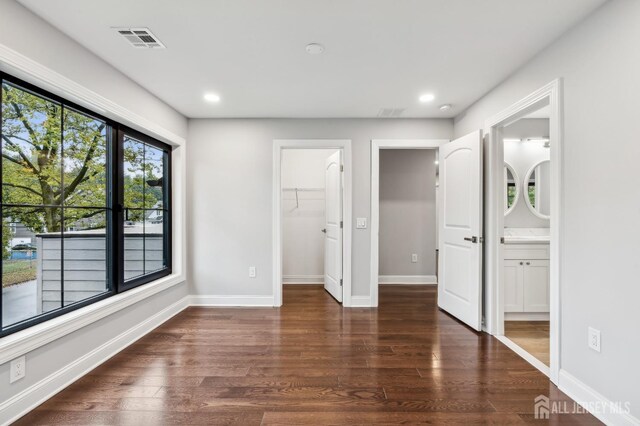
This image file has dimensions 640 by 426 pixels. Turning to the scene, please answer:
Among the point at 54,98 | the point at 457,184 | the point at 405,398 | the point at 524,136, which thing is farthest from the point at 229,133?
the point at 524,136

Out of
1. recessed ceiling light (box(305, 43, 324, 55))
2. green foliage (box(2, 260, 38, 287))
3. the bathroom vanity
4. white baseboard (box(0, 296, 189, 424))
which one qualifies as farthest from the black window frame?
the bathroom vanity

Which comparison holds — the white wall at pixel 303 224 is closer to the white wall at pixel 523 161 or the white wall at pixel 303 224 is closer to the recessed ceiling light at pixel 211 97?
the recessed ceiling light at pixel 211 97

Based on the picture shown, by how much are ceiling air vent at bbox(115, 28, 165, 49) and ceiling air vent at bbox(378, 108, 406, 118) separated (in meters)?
2.28

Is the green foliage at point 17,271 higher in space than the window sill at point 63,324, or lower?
higher

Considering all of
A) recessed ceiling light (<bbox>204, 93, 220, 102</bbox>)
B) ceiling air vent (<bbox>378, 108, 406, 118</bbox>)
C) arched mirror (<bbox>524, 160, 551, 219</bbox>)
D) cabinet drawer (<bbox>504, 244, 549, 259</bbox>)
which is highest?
recessed ceiling light (<bbox>204, 93, 220, 102</bbox>)

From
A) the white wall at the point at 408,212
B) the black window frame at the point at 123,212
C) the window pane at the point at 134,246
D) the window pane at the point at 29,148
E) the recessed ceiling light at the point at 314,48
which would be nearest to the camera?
the window pane at the point at 29,148

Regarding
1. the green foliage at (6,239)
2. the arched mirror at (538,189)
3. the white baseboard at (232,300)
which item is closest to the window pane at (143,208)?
the white baseboard at (232,300)

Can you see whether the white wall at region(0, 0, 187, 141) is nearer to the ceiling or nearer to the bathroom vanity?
the ceiling

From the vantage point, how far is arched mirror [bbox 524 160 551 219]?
12.0ft

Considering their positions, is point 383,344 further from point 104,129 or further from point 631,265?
point 104,129

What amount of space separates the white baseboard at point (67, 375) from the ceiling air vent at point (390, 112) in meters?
3.31

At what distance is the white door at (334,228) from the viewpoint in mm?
3891

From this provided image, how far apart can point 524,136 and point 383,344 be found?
2985mm

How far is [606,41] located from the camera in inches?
66.5
